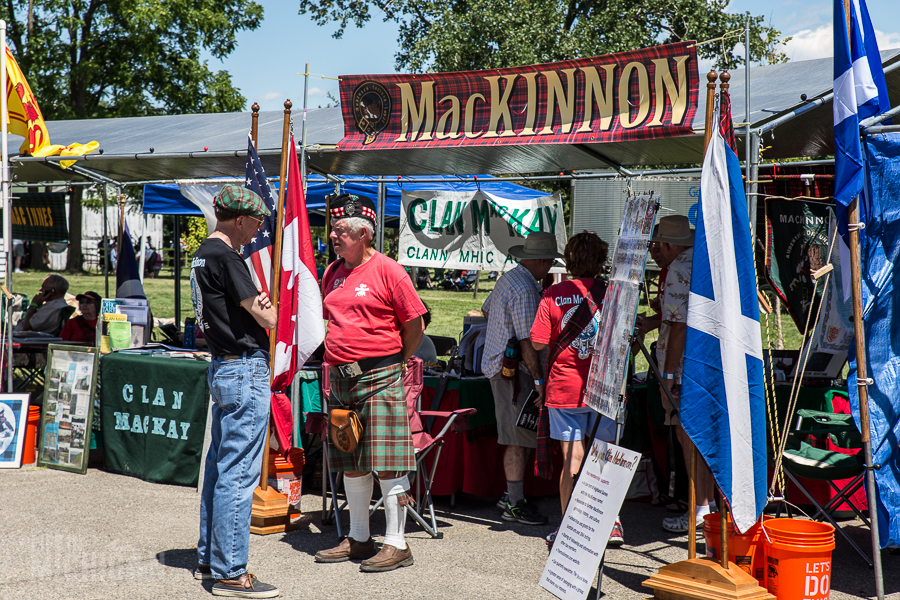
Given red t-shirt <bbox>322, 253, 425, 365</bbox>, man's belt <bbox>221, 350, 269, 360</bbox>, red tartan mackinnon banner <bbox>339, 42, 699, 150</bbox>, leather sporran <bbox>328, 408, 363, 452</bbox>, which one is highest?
red tartan mackinnon banner <bbox>339, 42, 699, 150</bbox>

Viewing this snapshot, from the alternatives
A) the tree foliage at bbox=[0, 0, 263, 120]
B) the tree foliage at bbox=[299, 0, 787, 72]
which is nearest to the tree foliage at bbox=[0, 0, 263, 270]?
the tree foliage at bbox=[0, 0, 263, 120]

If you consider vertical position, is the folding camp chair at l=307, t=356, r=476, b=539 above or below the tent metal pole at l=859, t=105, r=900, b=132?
below

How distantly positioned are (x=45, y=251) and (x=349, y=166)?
31650 millimetres

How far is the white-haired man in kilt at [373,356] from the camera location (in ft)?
14.0

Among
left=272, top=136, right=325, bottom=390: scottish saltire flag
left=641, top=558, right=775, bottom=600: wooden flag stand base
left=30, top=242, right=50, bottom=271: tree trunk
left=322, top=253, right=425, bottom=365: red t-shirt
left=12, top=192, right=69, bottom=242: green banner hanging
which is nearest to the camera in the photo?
left=641, top=558, right=775, bottom=600: wooden flag stand base

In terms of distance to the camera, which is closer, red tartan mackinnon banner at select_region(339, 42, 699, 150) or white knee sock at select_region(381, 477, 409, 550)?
white knee sock at select_region(381, 477, 409, 550)

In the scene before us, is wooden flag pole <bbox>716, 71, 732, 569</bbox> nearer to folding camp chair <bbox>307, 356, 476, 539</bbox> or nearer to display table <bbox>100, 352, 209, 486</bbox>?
folding camp chair <bbox>307, 356, 476, 539</bbox>

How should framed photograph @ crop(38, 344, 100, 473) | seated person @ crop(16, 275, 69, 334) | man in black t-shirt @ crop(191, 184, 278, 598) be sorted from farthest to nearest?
1. seated person @ crop(16, 275, 69, 334)
2. framed photograph @ crop(38, 344, 100, 473)
3. man in black t-shirt @ crop(191, 184, 278, 598)

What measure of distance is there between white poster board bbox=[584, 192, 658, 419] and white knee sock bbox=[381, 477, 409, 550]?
109 centimetres

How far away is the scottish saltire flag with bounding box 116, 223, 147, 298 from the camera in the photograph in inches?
337

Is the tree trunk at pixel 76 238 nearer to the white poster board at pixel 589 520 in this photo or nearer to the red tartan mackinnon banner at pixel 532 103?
the red tartan mackinnon banner at pixel 532 103

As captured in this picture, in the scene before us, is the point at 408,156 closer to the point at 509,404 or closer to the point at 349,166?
the point at 349,166

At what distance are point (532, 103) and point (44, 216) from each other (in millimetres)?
6801

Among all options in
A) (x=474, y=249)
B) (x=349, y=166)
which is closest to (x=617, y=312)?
(x=474, y=249)
